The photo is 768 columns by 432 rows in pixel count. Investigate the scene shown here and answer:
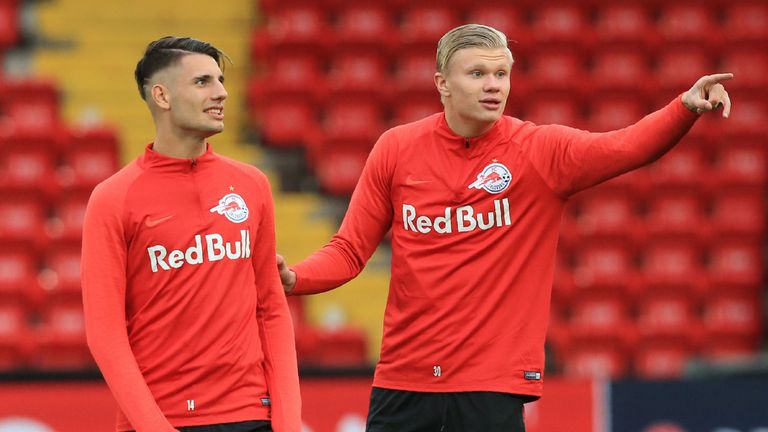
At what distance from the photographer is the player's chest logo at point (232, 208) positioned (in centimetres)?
390

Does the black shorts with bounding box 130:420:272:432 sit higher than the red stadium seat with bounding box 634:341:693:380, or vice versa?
the red stadium seat with bounding box 634:341:693:380

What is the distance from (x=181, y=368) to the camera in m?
3.82

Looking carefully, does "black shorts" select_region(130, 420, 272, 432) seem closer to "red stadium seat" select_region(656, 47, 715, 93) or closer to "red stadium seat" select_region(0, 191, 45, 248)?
"red stadium seat" select_region(0, 191, 45, 248)

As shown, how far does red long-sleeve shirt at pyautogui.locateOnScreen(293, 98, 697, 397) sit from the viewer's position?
164 inches

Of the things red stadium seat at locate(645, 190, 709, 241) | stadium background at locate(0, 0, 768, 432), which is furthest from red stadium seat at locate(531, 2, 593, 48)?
red stadium seat at locate(645, 190, 709, 241)

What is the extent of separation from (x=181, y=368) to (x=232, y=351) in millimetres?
146

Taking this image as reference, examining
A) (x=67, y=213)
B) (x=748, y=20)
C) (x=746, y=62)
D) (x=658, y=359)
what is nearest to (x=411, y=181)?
(x=658, y=359)

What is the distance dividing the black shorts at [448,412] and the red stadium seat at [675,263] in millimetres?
5348

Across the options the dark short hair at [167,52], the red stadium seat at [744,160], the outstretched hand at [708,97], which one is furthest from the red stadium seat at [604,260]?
the dark short hair at [167,52]

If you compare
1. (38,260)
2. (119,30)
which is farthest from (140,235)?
(119,30)

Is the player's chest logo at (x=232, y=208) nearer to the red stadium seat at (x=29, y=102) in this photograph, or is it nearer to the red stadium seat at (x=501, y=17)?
the red stadium seat at (x=29, y=102)

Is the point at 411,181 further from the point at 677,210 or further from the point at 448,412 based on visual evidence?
the point at 677,210

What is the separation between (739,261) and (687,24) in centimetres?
231

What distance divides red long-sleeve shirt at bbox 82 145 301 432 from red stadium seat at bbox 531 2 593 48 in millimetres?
7054
